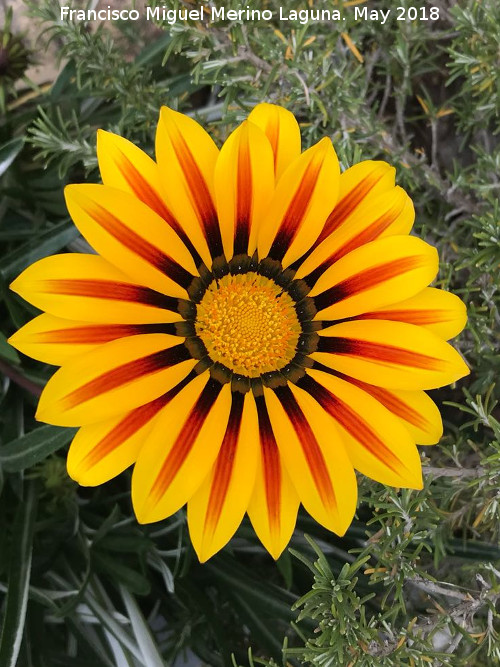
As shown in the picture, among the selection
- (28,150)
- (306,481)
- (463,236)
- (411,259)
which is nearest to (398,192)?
(411,259)

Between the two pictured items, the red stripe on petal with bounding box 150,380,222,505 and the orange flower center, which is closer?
the red stripe on petal with bounding box 150,380,222,505

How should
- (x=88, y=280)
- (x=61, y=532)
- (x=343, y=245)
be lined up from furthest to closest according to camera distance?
1. (x=61, y=532)
2. (x=343, y=245)
3. (x=88, y=280)

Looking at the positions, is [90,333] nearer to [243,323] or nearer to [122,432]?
[122,432]

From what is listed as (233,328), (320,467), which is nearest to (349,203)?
(233,328)

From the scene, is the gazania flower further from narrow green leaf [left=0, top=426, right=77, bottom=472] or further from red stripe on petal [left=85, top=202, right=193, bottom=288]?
narrow green leaf [left=0, top=426, right=77, bottom=472]

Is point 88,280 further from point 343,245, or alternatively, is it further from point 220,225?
point 343,245

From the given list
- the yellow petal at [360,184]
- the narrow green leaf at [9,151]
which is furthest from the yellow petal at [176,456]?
the narrow green leaf at [9,151]

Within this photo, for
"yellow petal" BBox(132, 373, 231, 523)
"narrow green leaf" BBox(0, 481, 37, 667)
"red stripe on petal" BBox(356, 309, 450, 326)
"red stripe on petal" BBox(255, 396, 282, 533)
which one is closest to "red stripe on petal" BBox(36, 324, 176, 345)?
"yellow petal" BBox(132, 373, 231, 523)
